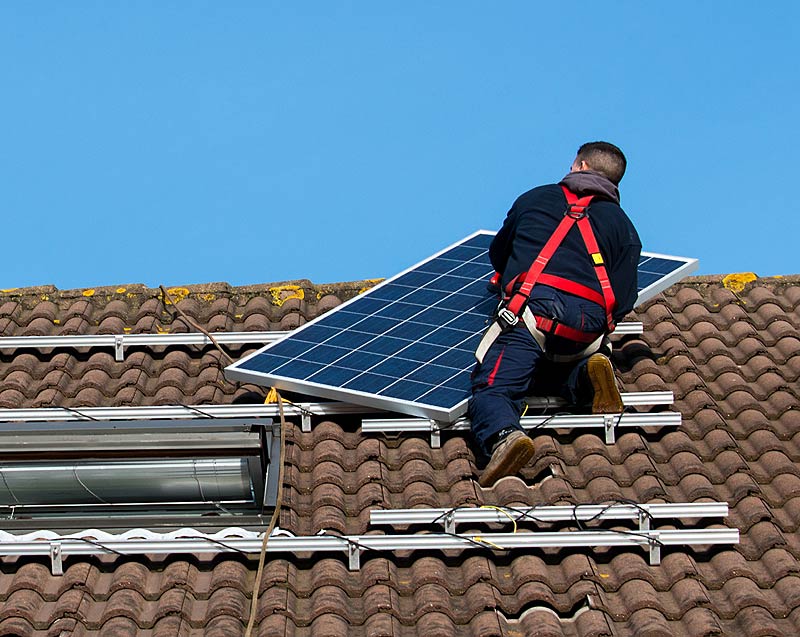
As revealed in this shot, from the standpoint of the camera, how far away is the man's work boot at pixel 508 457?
7457mm

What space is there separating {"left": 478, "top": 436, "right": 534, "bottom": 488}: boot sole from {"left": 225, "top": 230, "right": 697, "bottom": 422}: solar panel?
1.88 feet

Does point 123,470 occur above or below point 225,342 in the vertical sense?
below

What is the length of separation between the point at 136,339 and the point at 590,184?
3.56 m

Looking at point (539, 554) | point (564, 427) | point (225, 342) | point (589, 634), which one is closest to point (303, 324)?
point (225, 342)

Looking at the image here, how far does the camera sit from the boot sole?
24.4 ft

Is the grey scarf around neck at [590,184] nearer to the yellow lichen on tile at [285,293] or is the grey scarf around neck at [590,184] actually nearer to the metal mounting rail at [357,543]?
the metal mounting rail at [357,543]

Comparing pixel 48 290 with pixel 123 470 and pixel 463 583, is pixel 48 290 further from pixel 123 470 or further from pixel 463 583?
pixel 463 583

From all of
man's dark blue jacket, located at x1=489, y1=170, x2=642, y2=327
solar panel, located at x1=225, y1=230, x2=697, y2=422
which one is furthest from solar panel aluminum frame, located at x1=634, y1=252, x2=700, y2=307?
man's dark blue jacket, located at x1=489, y1=170, x2=642, y2=327

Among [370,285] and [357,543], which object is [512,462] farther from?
[370,285]

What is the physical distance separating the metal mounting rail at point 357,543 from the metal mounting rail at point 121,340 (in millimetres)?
2733

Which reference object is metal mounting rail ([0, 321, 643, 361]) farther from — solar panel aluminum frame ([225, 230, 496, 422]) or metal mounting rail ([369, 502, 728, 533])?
metal mounting rail ([369, 502, 728, 533])

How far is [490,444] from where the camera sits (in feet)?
25.6

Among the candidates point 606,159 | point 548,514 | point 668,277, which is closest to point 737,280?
point 668,277

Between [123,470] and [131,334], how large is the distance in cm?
254
